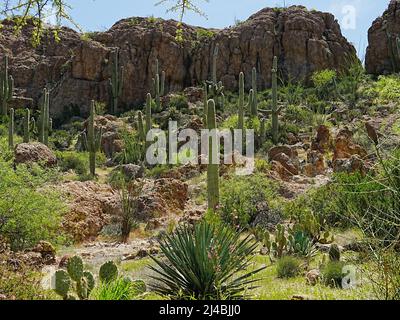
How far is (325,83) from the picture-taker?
31438 mm

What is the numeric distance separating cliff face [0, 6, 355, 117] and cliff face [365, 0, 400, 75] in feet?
6.00

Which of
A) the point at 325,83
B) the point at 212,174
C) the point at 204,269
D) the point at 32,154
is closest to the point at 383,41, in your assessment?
the point at 325,83

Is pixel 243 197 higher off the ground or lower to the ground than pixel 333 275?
higher

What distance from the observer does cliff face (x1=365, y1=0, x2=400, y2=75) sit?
108 feet

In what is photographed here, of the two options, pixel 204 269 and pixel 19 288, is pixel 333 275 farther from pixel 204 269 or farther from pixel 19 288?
pixel 19 288

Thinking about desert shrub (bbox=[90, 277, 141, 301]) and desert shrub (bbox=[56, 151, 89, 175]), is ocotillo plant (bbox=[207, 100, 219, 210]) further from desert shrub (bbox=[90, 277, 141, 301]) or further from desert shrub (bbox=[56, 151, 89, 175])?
desert shrub (bbox=[56, 151, 89, 175])

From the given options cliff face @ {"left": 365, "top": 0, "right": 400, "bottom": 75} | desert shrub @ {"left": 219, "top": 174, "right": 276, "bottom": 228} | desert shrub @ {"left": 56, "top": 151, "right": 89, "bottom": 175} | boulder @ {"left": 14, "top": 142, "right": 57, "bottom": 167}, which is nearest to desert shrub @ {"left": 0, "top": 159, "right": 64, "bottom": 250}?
desert shrub @ {"left": 219, "top": 174, "right": 276, "bottom": 228}

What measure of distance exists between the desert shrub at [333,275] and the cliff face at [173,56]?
28957mm

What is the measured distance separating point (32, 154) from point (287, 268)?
39.5ft

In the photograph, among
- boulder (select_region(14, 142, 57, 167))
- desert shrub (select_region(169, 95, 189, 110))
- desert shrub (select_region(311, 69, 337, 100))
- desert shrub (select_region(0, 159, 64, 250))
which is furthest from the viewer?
desert shrub (select_region(169, 95, 189, 110))

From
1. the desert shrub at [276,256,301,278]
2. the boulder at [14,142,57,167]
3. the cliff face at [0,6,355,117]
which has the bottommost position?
the desert shrub at [276,256,301,278]

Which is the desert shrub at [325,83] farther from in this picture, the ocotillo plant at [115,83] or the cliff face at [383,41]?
the ocotillo plant at [115,83]

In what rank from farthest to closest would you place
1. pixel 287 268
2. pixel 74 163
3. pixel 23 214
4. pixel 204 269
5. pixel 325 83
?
1. pixel 325 83
2. pixel 74 163
3. pixel 23 214
4. pixel 287 268
5. pixel 204 269
